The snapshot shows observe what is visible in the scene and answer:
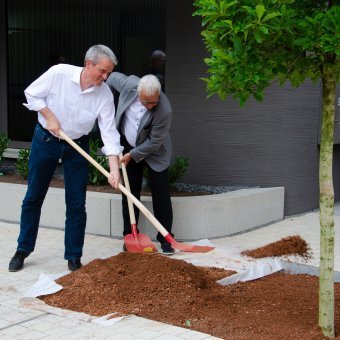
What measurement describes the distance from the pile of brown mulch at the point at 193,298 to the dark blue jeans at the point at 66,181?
55cm

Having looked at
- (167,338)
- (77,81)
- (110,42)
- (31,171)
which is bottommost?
(167,338)

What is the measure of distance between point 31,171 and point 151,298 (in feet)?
5.40

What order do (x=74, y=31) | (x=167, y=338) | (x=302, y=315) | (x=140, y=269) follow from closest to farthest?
1. (x=167, y=338)
2. (x=302, y=315)
3. (x=140, y=269)
4. (x=74, y=31)

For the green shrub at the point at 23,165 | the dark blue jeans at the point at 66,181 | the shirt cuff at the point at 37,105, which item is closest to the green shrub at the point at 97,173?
the green shrub at the point at 23,165

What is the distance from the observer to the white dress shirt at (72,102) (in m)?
5.45

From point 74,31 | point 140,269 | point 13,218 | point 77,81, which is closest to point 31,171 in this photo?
point 77,81

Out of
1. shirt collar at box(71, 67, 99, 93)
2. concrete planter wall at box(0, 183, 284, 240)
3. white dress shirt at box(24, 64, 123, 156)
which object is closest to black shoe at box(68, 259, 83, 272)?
white dress shirt at box(24, 64, 123, 156)

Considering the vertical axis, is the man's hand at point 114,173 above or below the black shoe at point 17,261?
above

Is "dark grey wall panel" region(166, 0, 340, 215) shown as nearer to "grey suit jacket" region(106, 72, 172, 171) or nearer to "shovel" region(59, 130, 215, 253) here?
"grey suit jacket" region(106, 72, 172, 171)

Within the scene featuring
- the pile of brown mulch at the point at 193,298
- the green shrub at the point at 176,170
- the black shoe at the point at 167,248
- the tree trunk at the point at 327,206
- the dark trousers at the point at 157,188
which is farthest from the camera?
the green shrub at the point at 176,170

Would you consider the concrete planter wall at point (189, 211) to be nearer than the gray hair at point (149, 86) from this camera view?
No

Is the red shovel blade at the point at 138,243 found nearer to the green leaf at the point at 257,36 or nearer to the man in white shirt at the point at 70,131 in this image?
the man in white shirt at the point at 70,131

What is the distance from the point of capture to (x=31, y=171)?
5.69 metres

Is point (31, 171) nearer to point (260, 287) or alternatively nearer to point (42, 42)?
point (260, 287)
